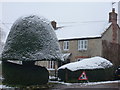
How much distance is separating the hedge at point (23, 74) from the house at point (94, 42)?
17.8m

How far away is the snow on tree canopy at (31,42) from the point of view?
17.0m

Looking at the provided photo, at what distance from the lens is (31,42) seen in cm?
1712

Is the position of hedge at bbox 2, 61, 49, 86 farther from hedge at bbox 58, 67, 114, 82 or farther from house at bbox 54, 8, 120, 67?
house at bbox 54, 8, 120, 67

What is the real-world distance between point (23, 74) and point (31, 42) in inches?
92.4

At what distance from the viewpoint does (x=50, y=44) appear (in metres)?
17.8

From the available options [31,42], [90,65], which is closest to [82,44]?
[90,65]

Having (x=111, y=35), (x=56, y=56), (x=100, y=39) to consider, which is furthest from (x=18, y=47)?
(x=111, y=35)

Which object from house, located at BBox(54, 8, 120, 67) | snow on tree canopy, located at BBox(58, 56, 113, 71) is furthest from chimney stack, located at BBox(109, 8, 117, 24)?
snow on tree canopy, located at BBox(58, 56, 113, 71)

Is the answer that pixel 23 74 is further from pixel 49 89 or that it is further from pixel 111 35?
pixel 111 35

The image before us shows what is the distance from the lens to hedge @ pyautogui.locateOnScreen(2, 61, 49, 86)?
17391 mm

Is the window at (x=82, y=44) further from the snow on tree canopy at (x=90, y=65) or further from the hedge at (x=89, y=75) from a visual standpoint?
the hedge at (x=89, y=75)

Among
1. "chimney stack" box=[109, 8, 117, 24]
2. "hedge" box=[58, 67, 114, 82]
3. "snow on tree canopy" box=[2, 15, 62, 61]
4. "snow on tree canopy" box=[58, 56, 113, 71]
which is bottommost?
"hedge" box=[58, 67, 114, 82]

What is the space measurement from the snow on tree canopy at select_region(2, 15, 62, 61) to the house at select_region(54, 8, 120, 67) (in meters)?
17.0

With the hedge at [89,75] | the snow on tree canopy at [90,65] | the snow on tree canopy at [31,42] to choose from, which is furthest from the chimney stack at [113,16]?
the snow on tree canopy at [31,42]
